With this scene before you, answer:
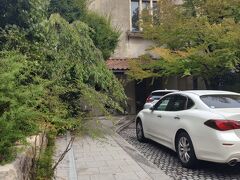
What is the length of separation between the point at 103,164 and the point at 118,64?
39.0ft

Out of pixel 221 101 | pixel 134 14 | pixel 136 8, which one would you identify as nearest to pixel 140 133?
pixel 221 101

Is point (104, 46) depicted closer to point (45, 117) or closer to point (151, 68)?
point (151, 68)

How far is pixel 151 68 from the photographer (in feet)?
51.7

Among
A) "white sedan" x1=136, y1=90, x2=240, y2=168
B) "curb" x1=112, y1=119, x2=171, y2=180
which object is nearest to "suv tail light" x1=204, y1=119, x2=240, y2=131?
"white sedan" x1=136, y1=90, x2=240, y2=168

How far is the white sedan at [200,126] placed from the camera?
5.91 metres

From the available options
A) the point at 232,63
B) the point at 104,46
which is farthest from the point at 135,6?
the point at 232,63

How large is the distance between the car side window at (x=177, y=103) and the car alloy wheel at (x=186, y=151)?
0.66m

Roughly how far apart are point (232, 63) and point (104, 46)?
6.29 meters

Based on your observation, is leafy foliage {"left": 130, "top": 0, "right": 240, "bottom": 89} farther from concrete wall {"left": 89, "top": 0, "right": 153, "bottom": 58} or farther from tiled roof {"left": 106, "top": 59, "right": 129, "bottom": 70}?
concrete wall {"left": 89, "top": 0, "right": 153, "bottom": 58}

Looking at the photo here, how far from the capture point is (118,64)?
1841 cm

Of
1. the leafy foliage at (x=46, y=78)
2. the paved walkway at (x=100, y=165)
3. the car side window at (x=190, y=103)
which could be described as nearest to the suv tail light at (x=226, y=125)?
the car side window at (x=190, y=103)

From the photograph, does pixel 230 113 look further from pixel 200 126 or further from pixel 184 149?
pixel 184 149

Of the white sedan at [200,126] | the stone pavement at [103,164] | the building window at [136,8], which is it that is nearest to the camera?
the white sedan at [200,126]

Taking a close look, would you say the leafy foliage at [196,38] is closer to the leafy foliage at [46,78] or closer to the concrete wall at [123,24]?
A: the concrete wall at [123,24]
